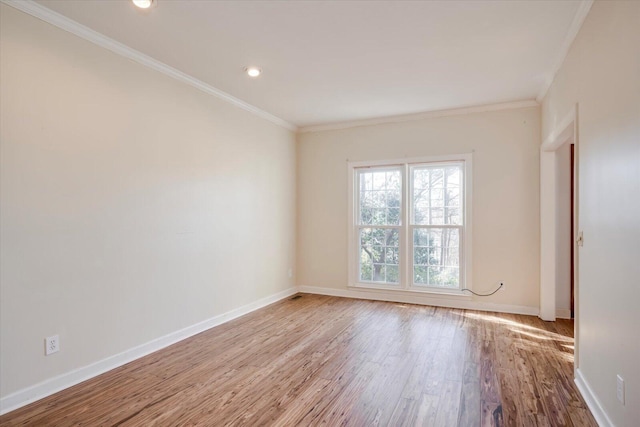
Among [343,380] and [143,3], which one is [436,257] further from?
[143,3]

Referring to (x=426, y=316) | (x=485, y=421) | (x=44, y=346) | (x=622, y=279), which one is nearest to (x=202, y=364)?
(x=44, y=346)

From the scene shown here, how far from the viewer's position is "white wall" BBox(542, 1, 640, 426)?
1645mm

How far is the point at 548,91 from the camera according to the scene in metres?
3.76

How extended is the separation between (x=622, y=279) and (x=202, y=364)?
2.93m

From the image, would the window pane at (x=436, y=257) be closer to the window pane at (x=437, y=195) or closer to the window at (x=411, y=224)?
the window at (x=411, y=224)

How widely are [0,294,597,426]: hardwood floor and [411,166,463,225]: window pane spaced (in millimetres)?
1476

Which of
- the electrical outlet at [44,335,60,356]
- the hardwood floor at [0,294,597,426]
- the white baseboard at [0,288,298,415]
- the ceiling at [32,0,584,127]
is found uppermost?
the ceiling at [32,0,584,127]

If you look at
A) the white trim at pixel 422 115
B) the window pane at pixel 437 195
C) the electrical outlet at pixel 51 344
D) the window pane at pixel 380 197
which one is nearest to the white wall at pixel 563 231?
the white trim at pixel 422 115

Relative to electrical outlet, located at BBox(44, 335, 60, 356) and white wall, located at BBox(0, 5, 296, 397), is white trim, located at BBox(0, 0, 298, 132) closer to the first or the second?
white wall, located at BBox(0, 5, 296, 397)

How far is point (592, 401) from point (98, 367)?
3491 mm

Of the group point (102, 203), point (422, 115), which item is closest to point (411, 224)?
point (422, 115)

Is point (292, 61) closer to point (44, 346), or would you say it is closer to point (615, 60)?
point (615, 60)

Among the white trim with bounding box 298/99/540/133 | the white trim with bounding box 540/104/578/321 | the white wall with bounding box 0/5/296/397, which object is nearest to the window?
the white trim with bounding box 298/99/540/133

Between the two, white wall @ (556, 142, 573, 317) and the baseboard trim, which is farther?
the baseboard trim
